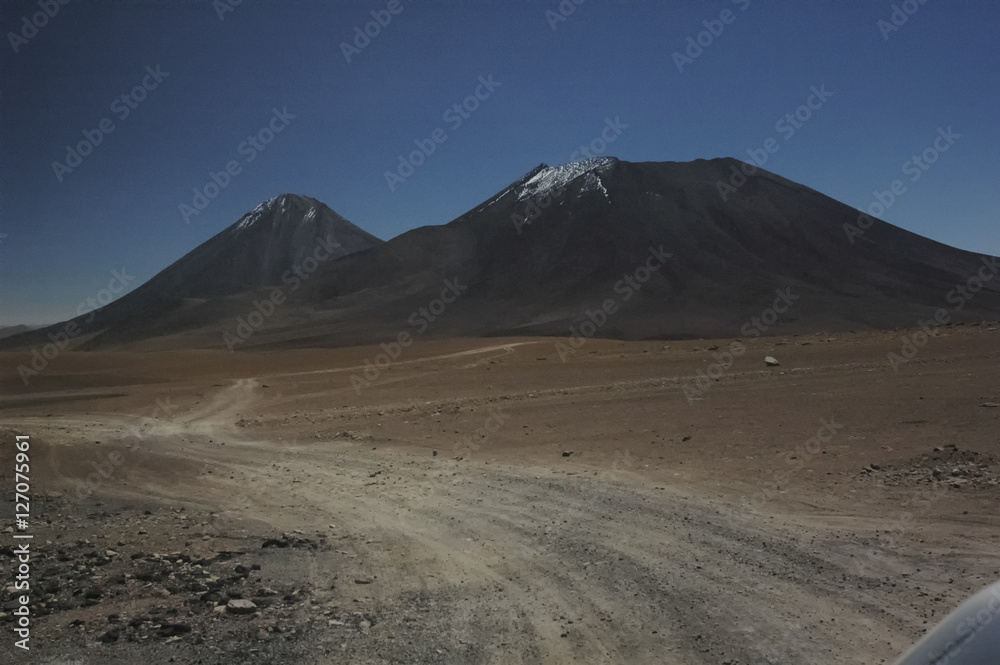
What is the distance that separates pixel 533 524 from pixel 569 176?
128 meters

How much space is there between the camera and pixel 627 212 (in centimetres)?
10925

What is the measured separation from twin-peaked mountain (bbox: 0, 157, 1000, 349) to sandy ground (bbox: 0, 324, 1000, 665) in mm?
47295

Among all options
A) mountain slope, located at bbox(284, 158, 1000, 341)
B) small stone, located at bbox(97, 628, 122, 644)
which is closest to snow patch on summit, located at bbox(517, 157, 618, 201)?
mountain slope, located at bbox(284, 158, 1000, 341)

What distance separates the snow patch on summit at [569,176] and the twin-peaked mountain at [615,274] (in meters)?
0.53

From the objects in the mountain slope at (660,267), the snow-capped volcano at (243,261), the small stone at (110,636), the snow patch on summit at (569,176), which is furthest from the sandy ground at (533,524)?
the snow-capped volcano at (243,261)

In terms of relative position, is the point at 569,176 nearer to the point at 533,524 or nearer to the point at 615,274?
the point at 615,274

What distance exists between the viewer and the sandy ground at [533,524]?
5270mm

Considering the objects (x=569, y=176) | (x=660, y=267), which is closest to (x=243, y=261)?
(x=569, y=176)

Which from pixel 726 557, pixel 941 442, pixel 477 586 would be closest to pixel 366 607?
pixel 477 586

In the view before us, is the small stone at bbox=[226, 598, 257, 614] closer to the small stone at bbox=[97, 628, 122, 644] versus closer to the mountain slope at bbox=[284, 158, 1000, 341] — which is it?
the small stone at bbox=[97, 628, 122, 644]

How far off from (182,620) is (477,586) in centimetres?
245

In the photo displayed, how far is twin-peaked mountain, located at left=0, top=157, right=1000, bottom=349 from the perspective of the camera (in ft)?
246

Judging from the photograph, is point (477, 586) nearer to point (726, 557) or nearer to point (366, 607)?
point (366, 607)

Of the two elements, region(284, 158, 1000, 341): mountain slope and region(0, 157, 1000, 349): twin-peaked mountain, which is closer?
region(0, 157, 1000, 349): twin-peaked mountain
